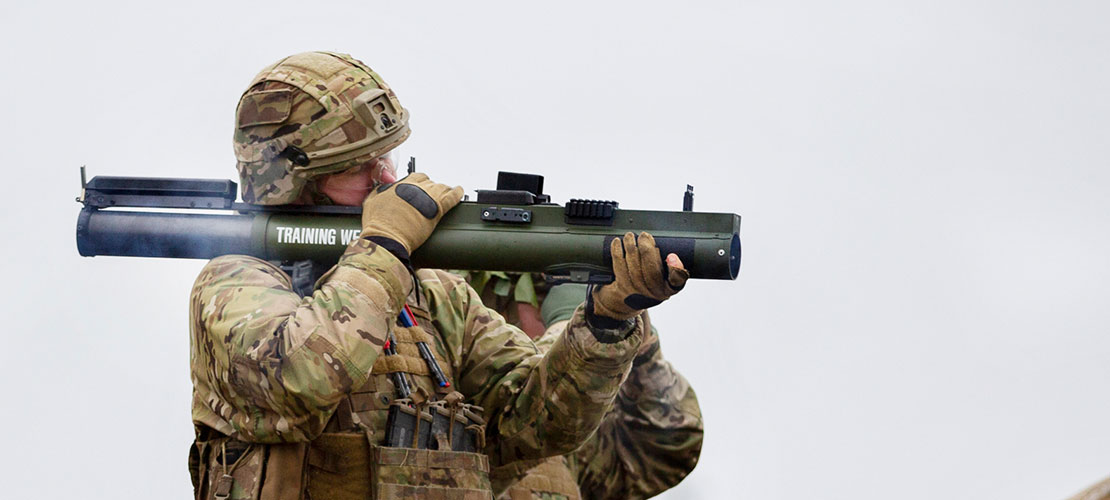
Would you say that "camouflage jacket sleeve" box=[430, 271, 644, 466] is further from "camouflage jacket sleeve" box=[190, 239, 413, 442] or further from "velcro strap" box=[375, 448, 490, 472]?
"camouflage jacket sleeve" box=[190, 239, 413, 442]

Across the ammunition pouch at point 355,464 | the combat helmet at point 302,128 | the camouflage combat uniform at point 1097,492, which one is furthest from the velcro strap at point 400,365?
the camouflage combat uniform at point 1097,492

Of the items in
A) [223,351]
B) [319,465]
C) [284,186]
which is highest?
[284,186]

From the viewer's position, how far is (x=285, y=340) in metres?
6.61

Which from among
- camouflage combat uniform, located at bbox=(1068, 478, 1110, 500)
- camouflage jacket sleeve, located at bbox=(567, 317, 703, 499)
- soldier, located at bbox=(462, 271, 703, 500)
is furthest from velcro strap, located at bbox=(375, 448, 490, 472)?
camouflage combat uniform, located at bbox=(1068, 478, 1110, 500)

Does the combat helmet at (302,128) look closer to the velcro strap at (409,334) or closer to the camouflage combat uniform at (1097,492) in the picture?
the velcro strap at (409,334)

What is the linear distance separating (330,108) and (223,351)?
40.8 inches

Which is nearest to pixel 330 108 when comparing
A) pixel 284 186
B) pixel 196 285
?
pixel 284 186

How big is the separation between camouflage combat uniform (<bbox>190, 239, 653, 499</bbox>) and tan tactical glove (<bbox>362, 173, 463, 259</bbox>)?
9 centimetres

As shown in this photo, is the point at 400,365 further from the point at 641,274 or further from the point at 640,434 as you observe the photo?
the point at 640,434

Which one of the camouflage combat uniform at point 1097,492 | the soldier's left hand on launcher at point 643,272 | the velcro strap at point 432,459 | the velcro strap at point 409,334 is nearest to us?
the soldier's left hand on launcher at point 643,272

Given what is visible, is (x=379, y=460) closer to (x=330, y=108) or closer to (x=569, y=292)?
(x=330, y=108)

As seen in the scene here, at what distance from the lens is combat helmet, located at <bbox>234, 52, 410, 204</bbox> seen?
7270mm

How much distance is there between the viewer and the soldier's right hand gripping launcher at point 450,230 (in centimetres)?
694

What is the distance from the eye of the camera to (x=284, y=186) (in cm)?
731
